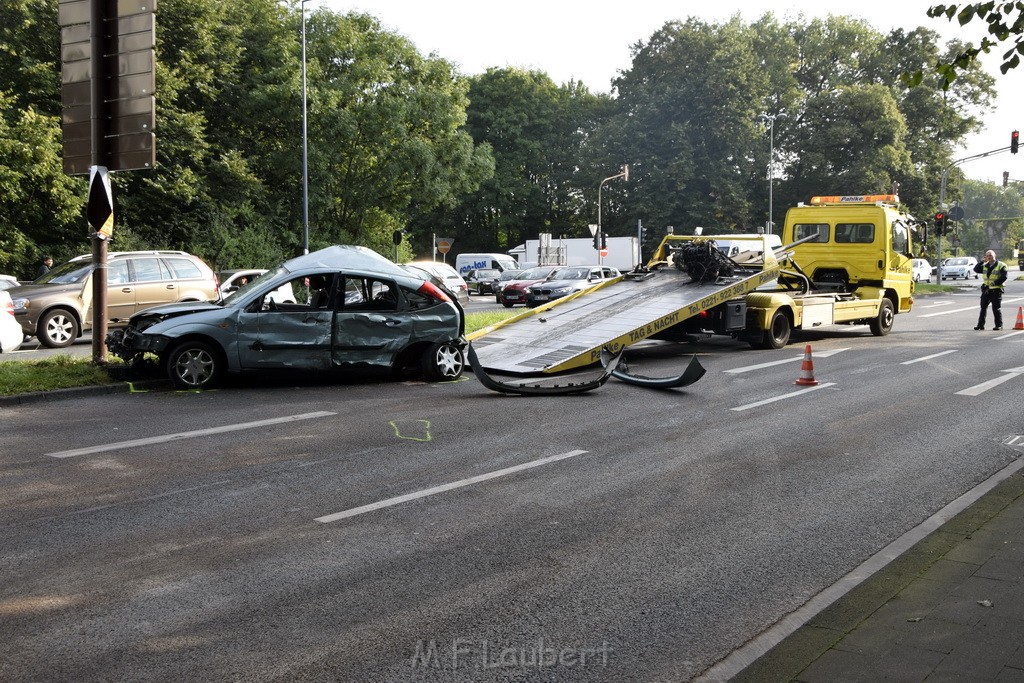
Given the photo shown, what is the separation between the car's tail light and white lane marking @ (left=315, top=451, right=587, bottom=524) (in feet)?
15.9

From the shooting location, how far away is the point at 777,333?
18.1 m

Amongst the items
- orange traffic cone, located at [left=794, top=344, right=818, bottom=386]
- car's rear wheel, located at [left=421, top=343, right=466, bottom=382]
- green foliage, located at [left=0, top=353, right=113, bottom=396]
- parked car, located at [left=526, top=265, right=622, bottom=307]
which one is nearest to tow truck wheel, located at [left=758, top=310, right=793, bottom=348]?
orange traffic cone, located at [left=794, top=344, right=818, bottom=386]

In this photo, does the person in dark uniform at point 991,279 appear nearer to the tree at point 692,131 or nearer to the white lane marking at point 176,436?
the white lane marking at point 176,436

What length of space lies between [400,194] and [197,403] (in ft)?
112

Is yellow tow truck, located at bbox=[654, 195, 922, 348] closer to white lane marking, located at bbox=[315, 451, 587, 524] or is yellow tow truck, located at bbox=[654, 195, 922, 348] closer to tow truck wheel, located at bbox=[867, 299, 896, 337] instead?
tow truck wheel, located at bbox=[867, 299, 896, 337]

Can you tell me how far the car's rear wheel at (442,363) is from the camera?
1312cm

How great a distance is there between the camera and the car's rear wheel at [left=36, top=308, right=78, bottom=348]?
1873 cm

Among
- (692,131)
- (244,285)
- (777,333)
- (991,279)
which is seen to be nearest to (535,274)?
(991,279)

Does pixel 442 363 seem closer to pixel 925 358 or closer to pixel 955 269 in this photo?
pixel 925 358

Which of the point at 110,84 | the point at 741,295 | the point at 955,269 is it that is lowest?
the point at 741,295

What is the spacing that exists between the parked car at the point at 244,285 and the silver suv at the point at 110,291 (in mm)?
918

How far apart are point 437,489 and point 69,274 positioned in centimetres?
1507

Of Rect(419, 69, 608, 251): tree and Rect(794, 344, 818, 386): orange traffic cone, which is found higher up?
Rect(419, 69, 608, 251): tree

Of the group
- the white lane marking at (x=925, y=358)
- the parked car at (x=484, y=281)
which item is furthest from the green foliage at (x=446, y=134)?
the white lane marking at (x=925, y=358)
